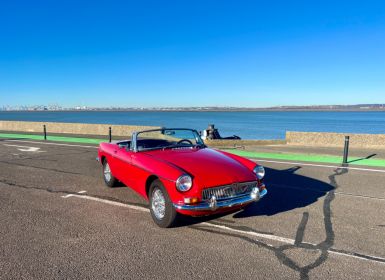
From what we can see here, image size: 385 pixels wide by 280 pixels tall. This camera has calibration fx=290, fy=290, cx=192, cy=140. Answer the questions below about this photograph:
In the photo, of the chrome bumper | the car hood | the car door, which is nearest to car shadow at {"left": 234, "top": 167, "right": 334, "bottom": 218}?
the chrome bumper

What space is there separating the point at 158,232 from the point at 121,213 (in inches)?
42.9

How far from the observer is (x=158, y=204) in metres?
4.54

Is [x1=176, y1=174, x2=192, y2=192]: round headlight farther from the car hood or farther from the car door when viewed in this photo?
the car door

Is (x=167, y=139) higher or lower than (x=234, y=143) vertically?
higher

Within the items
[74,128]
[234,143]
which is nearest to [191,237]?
[234,143]

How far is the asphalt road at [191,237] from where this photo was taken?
3273 millimetres

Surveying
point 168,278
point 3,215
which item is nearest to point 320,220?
point 168,278

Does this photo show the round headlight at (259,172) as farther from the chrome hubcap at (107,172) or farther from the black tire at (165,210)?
the chrome hubcap at (107,172)

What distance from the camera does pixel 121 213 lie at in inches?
200

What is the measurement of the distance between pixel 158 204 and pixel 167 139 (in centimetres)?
161

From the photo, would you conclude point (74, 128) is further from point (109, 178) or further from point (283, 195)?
point (283, 195)

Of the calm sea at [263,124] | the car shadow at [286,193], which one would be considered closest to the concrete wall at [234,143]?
the car shadow at [286,193]

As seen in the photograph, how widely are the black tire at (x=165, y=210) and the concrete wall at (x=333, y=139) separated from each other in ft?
46.8

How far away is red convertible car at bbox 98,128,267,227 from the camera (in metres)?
4.06
